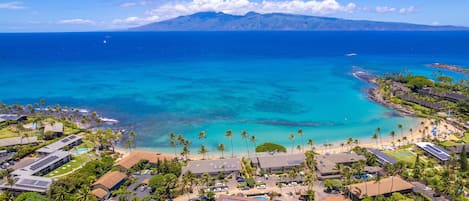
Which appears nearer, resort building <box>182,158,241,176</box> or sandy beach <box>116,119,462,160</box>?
resort building <box>182,158,241,176</box>

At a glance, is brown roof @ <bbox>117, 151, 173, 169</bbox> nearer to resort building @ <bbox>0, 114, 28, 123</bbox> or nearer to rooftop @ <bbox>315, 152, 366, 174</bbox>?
rooftop @ <bbox>315, 152, 366, 174</bbox>

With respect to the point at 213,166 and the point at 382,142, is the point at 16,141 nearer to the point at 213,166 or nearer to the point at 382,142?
the point at 213,166

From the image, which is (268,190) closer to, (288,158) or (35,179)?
(288,158)

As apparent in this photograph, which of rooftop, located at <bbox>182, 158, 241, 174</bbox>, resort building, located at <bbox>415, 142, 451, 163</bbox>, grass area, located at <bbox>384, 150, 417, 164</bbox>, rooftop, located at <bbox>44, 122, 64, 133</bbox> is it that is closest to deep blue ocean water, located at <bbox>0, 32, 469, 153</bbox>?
rooftop, located at <bbox>182, 158, 241, 174</bbox>

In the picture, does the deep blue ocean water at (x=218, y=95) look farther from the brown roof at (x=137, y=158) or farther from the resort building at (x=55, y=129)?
the resort building at (x=55, y=129)

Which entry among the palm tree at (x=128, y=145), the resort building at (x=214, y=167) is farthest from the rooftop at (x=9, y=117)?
the resort building at (x=214, y=167)

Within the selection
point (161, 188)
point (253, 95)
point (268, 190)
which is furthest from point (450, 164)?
point (253, 95)

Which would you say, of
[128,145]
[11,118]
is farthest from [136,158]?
[11,118]
